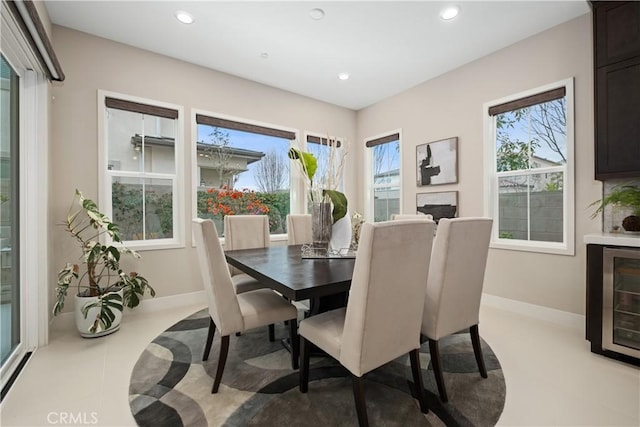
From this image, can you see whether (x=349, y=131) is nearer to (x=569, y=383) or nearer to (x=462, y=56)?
(x=462, y=56)

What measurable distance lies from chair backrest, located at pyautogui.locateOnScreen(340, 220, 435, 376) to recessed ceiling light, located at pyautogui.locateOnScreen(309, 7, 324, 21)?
7.27ft

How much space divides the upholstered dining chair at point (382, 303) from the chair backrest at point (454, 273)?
190mm

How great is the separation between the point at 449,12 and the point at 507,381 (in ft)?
9.80

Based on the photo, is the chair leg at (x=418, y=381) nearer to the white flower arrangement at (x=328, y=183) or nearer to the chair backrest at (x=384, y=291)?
the chair backrest at (x=384, y=291)

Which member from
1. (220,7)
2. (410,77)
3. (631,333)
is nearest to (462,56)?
(410,77)

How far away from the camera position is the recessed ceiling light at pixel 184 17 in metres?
2.58

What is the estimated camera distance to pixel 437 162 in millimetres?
3809

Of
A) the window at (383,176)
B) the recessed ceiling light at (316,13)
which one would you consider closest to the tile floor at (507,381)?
the window at (383,176)

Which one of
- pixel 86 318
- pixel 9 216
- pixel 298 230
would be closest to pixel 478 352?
pixel 298 230

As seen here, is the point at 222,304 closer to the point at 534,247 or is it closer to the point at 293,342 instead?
the point at 293,342

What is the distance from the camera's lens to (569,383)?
72.8 inches

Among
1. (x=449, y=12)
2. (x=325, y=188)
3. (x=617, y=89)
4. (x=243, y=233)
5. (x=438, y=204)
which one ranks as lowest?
(x=243, y=233)

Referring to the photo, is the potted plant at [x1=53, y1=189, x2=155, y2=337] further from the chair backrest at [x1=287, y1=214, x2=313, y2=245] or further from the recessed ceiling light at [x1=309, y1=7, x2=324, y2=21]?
the recessed ceiling light at [x1=309, y1=7, x2=324, y2=21]

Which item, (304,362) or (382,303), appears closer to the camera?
(382,303)
